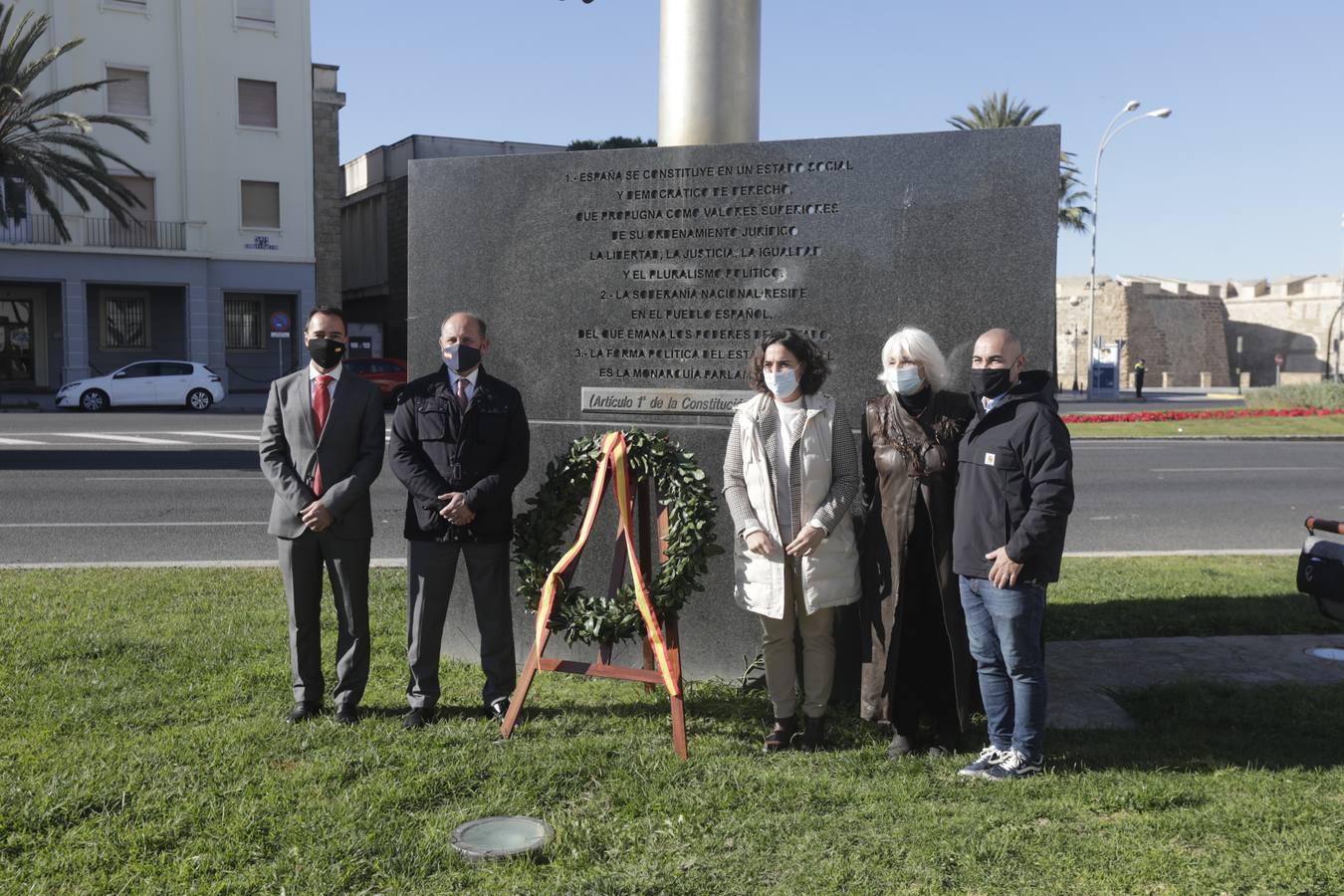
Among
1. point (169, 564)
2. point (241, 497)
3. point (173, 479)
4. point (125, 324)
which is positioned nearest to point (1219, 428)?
point (241, 497)

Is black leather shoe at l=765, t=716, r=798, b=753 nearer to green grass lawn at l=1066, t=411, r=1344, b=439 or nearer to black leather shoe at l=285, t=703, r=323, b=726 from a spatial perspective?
black leather shoe at l=285, t=703, r=323, b=726

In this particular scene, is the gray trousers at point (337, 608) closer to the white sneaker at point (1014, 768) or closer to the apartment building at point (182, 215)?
the white sneaker at point (1014, 768)

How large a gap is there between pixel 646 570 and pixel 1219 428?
23058 millimetres

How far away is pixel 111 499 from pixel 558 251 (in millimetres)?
8786

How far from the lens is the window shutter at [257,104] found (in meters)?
38.4

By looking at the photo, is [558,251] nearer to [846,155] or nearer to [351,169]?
[846,155]

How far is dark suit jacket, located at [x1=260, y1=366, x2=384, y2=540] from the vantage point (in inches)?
216

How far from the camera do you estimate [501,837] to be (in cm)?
419

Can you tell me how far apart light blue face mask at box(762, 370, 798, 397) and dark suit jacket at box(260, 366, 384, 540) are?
1893mm

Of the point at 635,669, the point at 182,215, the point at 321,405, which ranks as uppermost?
the point at 182,215

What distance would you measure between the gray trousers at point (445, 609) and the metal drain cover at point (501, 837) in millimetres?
1399

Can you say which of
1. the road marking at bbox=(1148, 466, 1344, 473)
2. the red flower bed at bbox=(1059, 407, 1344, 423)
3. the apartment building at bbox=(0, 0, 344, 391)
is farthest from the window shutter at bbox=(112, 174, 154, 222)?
the road marking at bbox=(1148, 466, 1344, 473)

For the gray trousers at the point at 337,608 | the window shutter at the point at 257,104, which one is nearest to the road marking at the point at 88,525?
the gray trousers at the point at 337,608

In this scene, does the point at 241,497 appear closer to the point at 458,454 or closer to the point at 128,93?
the point at 458,454
